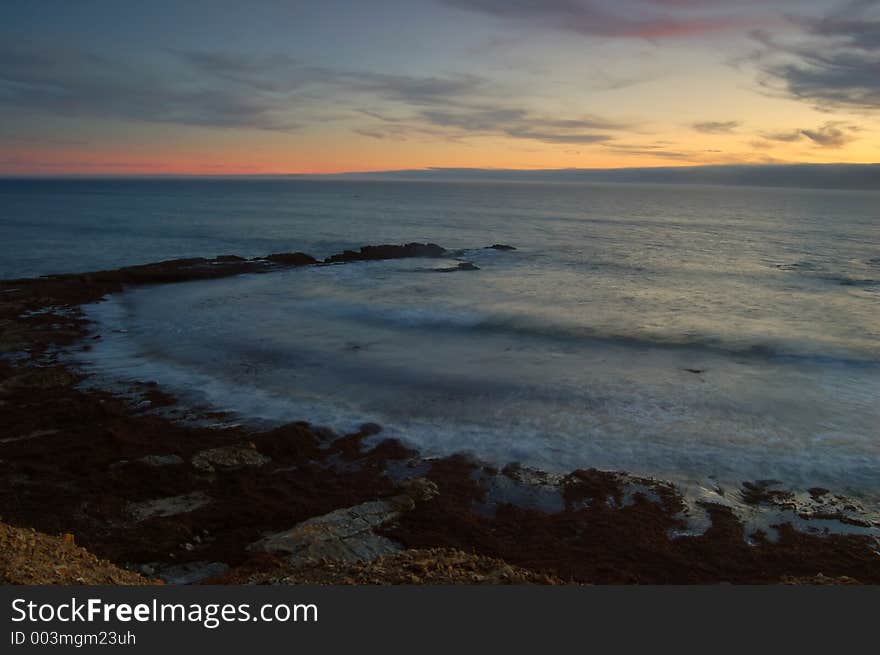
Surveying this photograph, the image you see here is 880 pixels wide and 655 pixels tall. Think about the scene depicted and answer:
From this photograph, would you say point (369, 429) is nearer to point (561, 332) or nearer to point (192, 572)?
point (192, 572)

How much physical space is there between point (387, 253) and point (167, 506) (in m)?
43.0

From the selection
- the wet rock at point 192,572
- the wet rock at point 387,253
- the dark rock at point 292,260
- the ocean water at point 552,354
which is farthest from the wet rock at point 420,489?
the wet rock at point 387,253

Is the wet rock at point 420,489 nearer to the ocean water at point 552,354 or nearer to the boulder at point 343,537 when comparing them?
the boulder at point 343,537

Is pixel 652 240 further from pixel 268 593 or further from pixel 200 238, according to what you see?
pixel 268 593

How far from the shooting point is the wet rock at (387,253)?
51844 mm

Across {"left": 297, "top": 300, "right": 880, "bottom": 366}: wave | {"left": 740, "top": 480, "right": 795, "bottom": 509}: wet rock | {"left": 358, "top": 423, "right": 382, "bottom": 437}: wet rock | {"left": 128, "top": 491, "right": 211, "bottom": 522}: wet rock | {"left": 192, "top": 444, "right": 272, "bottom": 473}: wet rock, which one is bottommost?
{"left": 740, "top": 480, "right": 795, "bottom": 509}: wet rock

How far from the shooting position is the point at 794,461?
1509cm

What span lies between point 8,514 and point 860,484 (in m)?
17.8

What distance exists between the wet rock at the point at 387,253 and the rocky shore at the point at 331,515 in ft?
115

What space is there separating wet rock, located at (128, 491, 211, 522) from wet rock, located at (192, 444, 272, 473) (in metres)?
1.15

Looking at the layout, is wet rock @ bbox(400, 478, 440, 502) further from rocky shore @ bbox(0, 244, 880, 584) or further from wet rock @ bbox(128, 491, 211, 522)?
wet rock @ bbox(128, 491, 211, 522)

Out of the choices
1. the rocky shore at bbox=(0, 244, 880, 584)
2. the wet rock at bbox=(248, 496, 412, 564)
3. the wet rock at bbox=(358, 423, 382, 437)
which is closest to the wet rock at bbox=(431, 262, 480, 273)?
the wet rock at bbox=(358, 423, 382, 437)

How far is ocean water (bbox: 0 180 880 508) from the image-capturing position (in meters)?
16.2

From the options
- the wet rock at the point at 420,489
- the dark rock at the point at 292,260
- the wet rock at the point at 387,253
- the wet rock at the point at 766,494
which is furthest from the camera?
the wet rock at the point at 387,253
